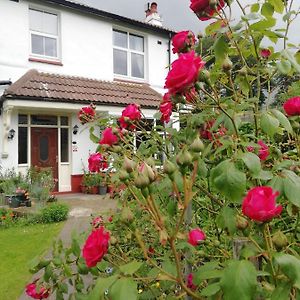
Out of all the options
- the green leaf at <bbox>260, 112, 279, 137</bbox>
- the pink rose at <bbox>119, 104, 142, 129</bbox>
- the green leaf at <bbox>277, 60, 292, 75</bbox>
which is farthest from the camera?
the pink rose at <bbox>119, 104, 142, 129</bbox>

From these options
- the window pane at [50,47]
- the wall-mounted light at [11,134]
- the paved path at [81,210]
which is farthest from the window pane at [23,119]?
the paved path at [81,210]

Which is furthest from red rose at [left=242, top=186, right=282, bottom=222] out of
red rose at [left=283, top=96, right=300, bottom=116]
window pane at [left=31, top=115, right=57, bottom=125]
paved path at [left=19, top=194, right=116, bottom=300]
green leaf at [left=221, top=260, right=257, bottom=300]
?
window pane at [left=31, top=115, right=57, bottom=125]

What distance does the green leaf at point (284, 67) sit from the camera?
1.19 metres

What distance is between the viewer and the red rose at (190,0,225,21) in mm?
1178

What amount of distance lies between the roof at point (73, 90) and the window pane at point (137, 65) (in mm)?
676

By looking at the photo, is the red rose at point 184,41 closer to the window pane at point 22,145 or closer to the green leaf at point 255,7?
the green leaf at point 255,7

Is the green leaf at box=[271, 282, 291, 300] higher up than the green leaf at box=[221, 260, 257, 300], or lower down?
lower down

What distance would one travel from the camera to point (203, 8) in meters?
1.19

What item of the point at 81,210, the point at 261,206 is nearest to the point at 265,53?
the point at 261,206

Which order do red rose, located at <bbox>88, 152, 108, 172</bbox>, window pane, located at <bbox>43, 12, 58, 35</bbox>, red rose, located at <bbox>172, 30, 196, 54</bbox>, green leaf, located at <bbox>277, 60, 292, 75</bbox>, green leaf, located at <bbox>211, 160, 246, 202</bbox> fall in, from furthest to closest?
window pane, located at <bbox>43, 12, 58, 35</bbox> → red rose, located at <bbox>88, 152, 108, 172</bbox> → red rose, located at <bbox>172, 30, 196, 54</bbox> → green leaf, located at <bbox>277, 60, 292, 75</bbox> → green leaf, located at <bbox>211, 160, 246, 202</bbox>

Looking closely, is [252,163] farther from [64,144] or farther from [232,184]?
[64,144]

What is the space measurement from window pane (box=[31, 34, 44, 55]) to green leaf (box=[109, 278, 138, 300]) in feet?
36.4

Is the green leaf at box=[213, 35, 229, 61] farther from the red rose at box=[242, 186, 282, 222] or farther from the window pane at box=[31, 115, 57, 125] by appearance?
the window pane at box=[31, 115, 57, 125]

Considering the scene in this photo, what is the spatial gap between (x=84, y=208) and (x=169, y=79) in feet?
24.5
